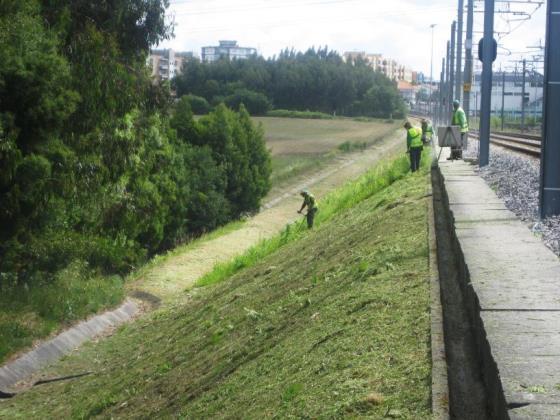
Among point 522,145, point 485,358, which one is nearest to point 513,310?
point 485,358

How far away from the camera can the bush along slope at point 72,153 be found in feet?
57.9

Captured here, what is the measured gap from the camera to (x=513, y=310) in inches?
245

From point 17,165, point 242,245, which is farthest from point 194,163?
point 17,165

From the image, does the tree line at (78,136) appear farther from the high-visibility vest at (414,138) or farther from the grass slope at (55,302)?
the high-visibility vest at (414,138)

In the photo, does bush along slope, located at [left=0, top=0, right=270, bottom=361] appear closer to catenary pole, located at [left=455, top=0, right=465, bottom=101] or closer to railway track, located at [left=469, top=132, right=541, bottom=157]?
railway track, located at [left=469, top=132, right=541, bottom=157]

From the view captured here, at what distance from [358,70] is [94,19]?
→ 459ft

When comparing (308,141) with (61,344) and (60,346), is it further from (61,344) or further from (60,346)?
(60,346)

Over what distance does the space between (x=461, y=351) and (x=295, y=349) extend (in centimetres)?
210

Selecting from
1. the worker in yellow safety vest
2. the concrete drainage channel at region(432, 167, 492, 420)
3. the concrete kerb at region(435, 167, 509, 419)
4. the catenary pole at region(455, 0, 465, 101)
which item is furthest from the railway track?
the concrete kerb at region(435, 167, 509, 419)

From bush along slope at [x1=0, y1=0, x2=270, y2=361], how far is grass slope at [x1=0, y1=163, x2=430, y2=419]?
2866mm

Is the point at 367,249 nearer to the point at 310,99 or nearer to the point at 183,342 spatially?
the point at 183,342

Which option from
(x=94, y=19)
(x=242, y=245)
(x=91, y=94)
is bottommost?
(x=242, y=245)

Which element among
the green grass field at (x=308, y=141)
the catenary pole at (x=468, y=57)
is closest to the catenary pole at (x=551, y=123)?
the catenary pole at (x=468, y=57)

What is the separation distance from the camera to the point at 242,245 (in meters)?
36.6
